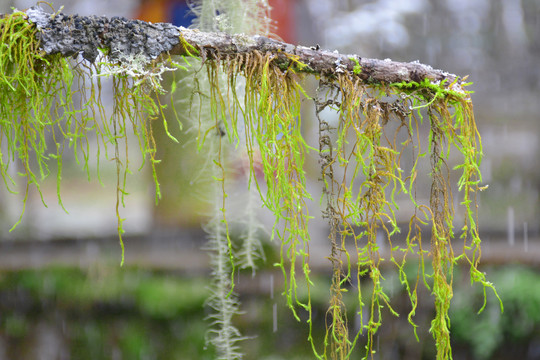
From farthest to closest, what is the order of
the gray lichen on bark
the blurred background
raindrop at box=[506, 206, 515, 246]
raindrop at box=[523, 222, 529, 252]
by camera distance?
raindrop at box=[506, 206, 515, 246] → raindrop at box=[523, 222, 529, 252] → the blurred background → the gray lichen on bark

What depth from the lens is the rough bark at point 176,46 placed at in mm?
626

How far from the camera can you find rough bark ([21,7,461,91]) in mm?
626

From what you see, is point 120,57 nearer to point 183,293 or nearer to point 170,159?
point 170,159

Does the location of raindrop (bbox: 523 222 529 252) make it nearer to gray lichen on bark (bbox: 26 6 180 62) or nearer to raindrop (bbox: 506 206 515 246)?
raindrop (bbox: 506 206 515 246)

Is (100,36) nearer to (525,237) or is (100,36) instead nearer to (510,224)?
(525,237)

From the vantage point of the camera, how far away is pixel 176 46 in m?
0.67

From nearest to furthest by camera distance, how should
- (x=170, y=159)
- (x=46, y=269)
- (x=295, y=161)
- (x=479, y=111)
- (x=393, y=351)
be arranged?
1. (x=295, y=161)
2. (x=170, y=159)
3. (x=46, y=269)
4. (x=393, y=351)
5. (x=479, y=111)

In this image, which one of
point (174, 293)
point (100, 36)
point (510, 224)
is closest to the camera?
point (100, 36)

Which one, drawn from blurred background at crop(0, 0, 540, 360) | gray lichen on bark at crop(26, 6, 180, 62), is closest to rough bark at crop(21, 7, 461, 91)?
gray lichen on bark at crop(26, 6, 180, 62)

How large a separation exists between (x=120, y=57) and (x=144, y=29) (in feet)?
0.17

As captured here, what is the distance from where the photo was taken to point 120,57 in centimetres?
65

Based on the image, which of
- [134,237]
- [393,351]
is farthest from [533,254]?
[134,237]

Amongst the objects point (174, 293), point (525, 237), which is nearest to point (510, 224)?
point (525, 237)

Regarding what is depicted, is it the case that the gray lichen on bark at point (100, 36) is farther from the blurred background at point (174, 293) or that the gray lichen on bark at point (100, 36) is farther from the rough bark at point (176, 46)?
the blurred background at point (174, 293)
